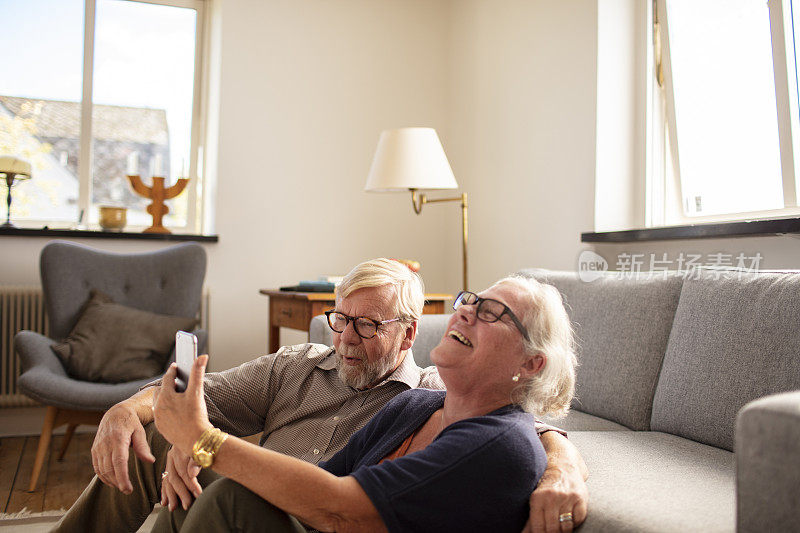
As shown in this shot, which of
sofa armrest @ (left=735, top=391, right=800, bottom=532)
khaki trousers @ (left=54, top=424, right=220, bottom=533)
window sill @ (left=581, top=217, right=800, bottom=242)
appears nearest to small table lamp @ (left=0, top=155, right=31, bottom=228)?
khaki trousers @ (left=54, top=424, right=220, bottom=533)

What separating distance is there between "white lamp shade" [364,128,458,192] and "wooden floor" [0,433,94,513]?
166cm

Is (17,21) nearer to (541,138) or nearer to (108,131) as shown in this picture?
(108,131)

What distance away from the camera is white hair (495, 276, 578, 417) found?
117cm

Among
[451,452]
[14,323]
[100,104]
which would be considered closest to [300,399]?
[451,452]

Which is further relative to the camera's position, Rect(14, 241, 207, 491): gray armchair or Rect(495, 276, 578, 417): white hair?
Rect(14, 241, 207, 491): gray armchair

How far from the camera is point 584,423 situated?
6.20ft

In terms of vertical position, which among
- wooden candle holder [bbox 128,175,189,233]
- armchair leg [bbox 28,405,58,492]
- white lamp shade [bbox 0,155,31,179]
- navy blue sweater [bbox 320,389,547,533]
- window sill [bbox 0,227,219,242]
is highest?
white lamp shade [bbox 0,155,31,179]

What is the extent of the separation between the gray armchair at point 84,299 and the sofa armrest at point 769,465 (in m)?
2.19

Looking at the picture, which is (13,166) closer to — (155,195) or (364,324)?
(155,195)

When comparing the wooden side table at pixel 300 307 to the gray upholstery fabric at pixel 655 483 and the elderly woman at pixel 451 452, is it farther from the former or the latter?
the elderly woman at pixel 451 452

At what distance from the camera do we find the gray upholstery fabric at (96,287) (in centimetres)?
257

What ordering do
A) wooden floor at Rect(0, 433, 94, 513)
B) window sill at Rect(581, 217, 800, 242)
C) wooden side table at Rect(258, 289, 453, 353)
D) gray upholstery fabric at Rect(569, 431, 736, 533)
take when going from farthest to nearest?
wooden side table at Rect(258, 289, 453, 353), wooden floor at Rect(0, 433, 94, 513), window sill at Rect(581, 217, 800, 242), gray upholstery fabric at Rect(569, 431, 736, 533)

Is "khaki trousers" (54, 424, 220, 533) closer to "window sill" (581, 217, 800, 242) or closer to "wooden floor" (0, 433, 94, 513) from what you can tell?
"wooden floor" (0, 433, 94, 513)

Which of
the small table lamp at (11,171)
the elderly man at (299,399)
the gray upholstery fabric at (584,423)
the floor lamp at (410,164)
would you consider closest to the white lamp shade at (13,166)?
the small table lamp at (11,171)
